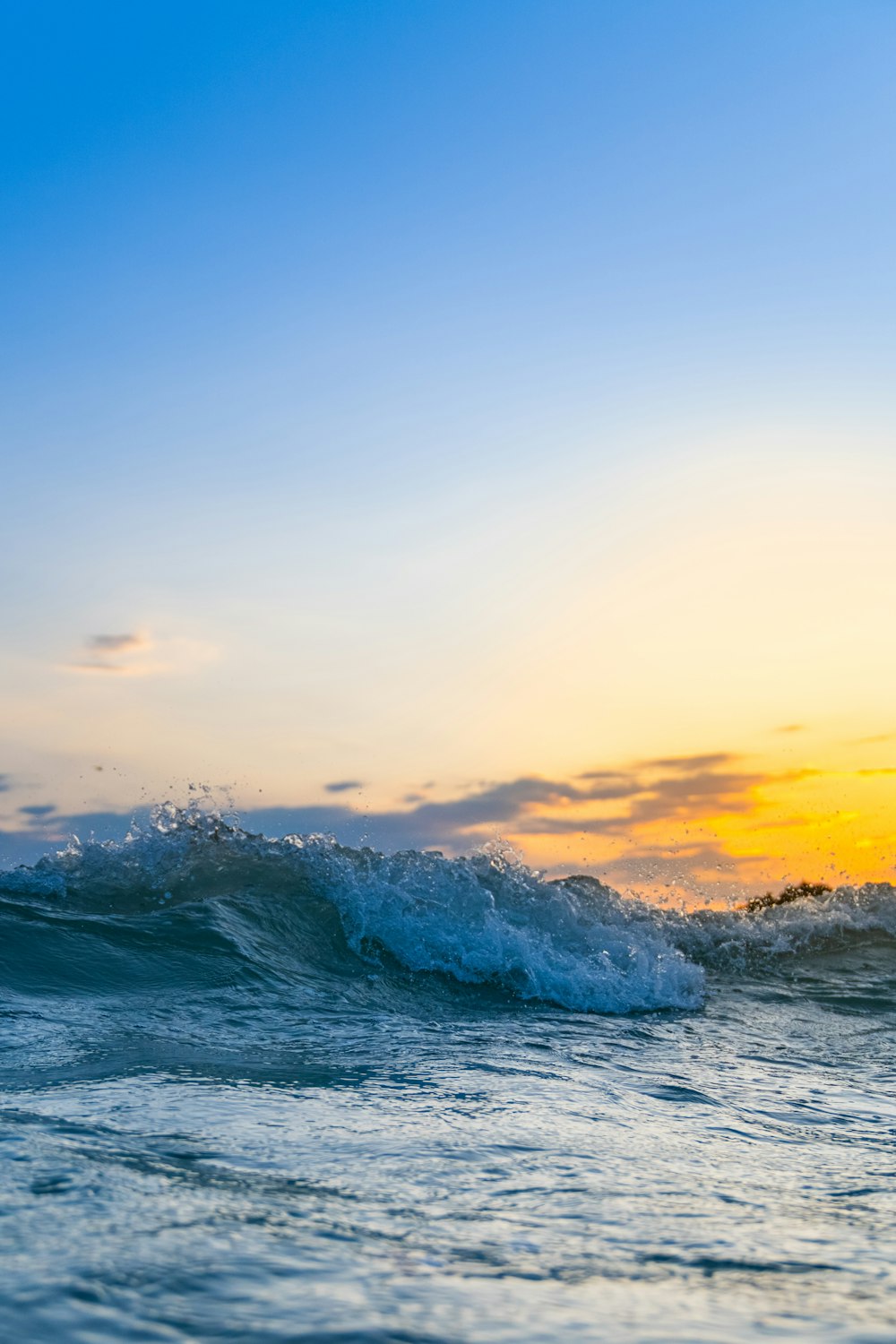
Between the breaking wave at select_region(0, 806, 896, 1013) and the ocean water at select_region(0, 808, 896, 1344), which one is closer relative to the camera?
the ocean water at select_region(0, 808, 896, 1344)

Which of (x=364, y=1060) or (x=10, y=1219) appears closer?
(x=10, y=1219)

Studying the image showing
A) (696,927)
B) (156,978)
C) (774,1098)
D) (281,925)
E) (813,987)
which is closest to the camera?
(774,1098)

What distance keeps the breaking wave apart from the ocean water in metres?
0.06

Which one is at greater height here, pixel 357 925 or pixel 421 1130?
pixel 357 925

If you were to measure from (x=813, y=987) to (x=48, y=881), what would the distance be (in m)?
8.37

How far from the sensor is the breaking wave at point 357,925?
8.94m

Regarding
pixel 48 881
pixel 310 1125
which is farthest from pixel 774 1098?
pixel 48 881

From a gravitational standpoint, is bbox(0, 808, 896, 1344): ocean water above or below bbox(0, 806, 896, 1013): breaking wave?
below

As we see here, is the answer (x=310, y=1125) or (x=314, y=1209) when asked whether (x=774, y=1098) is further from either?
(x=314, y=1209)

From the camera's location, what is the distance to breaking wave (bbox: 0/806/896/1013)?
29.3 feet

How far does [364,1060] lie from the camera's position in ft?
18.1

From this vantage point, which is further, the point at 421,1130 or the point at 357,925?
the point at 357,925

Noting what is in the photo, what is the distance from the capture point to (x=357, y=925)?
34.6ft

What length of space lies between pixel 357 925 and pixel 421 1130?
681cm
